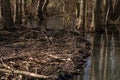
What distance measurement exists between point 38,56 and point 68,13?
14177mm

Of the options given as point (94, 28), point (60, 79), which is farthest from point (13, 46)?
point (94, 28)

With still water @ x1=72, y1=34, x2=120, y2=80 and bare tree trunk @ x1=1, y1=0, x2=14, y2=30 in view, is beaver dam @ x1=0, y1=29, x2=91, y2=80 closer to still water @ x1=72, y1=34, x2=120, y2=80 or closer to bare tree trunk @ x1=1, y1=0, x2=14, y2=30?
still water @ x1=72, y1=34, x2=120, y2=80

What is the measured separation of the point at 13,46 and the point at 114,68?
4208mm

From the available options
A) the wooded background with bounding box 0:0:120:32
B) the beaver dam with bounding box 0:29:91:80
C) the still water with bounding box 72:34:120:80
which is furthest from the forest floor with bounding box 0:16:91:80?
the wooded background with bounding box 0:0:120:32

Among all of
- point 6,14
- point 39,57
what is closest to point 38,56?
point 39,57

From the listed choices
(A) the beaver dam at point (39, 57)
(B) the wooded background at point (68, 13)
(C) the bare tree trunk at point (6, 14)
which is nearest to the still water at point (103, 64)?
(A) the beaver dam at point (39, 57)

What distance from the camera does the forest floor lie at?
9.53 meters

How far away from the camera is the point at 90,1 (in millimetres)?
47406

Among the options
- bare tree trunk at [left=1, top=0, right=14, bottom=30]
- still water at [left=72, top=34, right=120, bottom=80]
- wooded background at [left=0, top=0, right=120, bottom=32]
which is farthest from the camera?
wooded background at [left=0, top=0, right=120, bottom=32]

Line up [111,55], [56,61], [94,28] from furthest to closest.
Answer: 1. [94,28]
2. [111,55]
3. [56,61]

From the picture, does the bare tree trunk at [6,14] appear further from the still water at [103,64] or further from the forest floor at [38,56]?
the still water at [103,64]

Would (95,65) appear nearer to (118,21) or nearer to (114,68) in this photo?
(114,68)

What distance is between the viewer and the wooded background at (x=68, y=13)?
1836cm

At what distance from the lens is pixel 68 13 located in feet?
84.0
